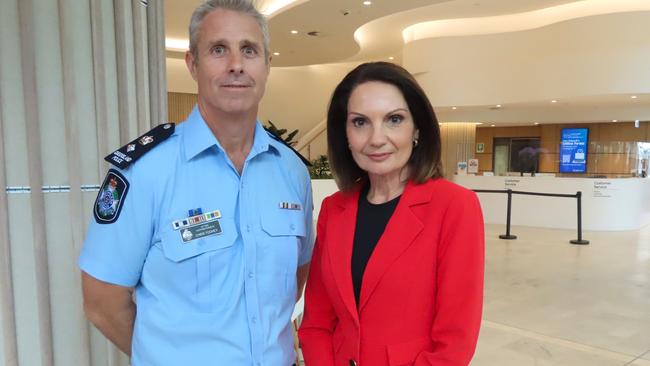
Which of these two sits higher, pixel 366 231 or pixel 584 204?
pixel 366 231

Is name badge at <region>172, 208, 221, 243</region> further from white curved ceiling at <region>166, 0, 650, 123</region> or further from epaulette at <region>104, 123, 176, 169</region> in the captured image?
white curved ceiling at <region>166, 0, 650, 123</region>

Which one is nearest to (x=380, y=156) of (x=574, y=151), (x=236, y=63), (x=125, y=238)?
(x=236, y=63)

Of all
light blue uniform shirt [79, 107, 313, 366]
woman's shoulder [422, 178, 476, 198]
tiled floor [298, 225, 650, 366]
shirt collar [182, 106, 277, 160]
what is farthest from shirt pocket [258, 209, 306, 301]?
tiled floor [298, 225, 650, 366]

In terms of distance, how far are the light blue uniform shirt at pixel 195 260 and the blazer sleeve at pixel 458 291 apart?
458 millimetres

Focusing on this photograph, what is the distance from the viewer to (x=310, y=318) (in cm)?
150

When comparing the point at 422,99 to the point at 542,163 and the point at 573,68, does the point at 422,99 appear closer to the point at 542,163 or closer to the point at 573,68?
the point at 573,68

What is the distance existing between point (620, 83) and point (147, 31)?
9.95 meters

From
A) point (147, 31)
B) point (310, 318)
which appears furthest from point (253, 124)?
point (147, 31)

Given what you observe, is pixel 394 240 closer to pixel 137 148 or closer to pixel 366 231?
pixel 366 231

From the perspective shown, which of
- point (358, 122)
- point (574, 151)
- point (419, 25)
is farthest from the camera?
point (574, 151)

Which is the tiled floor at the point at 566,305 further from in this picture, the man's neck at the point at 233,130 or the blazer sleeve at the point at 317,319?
the man's neck at the point at 233,130

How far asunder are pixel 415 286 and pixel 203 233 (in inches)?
24.4

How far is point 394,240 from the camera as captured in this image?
134cm

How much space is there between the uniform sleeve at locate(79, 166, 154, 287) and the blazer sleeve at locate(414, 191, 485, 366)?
2.69ft
